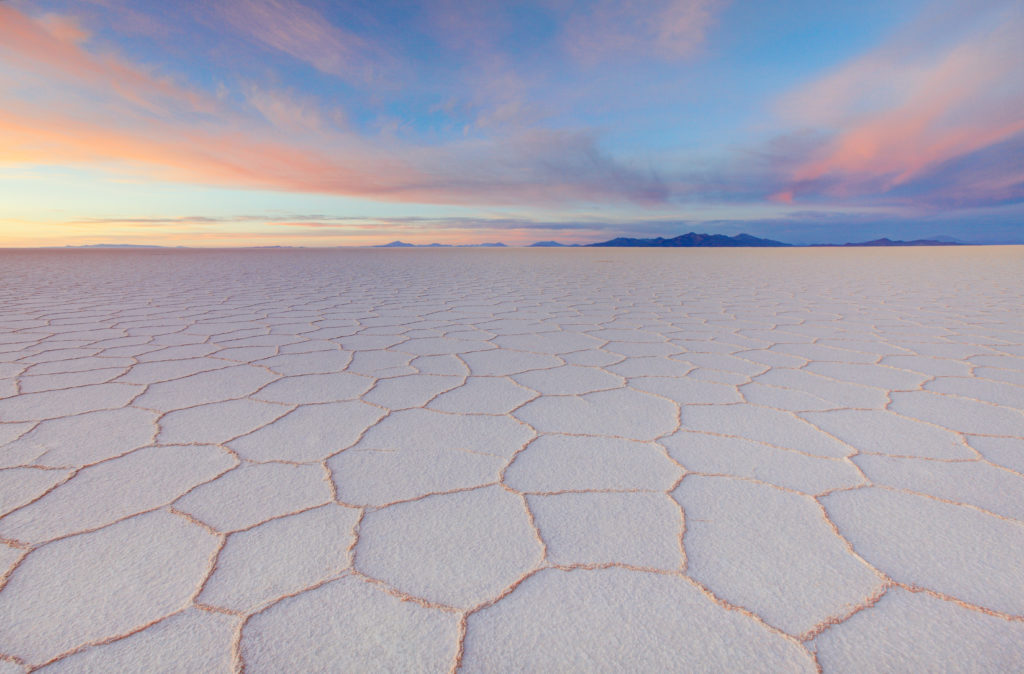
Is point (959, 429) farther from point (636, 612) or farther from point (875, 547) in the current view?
point (636, 612)

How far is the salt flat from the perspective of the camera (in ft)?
2.32

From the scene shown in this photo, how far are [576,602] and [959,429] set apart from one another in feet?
4.05

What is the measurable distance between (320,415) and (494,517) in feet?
2.46

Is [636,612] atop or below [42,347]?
atop

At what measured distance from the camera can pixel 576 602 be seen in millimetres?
771

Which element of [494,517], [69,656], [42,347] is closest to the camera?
[69,656]

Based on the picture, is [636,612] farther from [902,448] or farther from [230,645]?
[902,448]

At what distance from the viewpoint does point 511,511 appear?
1020 millimetres

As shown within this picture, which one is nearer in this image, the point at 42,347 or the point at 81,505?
the point at 81,505

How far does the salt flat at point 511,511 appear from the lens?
71 cm

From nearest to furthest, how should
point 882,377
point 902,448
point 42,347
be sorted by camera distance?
1. point 902,448
2. point 882,377
3. point 42,347


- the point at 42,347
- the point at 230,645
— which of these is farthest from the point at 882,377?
the point at 42,347

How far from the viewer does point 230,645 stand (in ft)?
2.27

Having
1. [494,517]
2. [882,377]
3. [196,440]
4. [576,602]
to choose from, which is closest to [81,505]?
[196,440]
